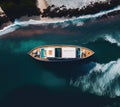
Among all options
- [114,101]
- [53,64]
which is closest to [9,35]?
[53,64]

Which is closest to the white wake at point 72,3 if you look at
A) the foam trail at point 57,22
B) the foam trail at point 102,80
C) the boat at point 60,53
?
the foam trail at point 57,22

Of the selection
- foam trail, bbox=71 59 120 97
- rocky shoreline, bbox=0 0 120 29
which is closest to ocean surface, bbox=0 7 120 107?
foam trail, bbox=71 59 120 97

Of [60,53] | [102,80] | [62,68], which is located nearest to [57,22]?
[60,53]

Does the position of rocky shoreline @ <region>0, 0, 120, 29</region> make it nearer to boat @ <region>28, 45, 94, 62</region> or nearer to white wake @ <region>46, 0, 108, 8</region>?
white wake @ <region>46, 0, 108, 8</region>

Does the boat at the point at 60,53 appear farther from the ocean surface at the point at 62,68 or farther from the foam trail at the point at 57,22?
the foam trail at the point at 57,22

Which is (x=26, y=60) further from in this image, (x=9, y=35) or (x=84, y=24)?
(x=84, y=24)

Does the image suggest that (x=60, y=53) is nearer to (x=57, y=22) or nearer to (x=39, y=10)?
(x=57, y=22)

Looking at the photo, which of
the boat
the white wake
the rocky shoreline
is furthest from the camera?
the white wake
